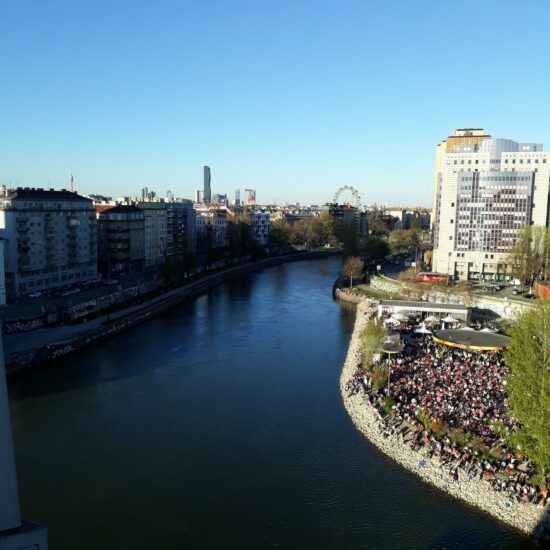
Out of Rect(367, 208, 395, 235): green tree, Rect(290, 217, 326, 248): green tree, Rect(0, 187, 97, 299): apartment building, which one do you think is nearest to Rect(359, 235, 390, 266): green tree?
Rect(290, 217, 326, 248): green tree

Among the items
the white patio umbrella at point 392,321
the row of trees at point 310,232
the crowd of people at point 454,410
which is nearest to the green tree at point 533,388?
the crowd of people at point 454,410

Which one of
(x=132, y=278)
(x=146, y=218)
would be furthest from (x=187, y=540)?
(x=146, y=218)

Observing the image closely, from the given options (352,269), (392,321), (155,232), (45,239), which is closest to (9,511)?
(392,321)

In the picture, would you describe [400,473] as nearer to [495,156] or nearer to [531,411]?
[531,411]

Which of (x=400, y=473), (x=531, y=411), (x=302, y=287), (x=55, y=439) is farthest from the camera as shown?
(x=302, y=287)

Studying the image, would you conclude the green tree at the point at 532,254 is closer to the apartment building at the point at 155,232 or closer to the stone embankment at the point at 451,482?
the stone embankment at the point at 451,482

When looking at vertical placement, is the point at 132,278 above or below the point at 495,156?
below
